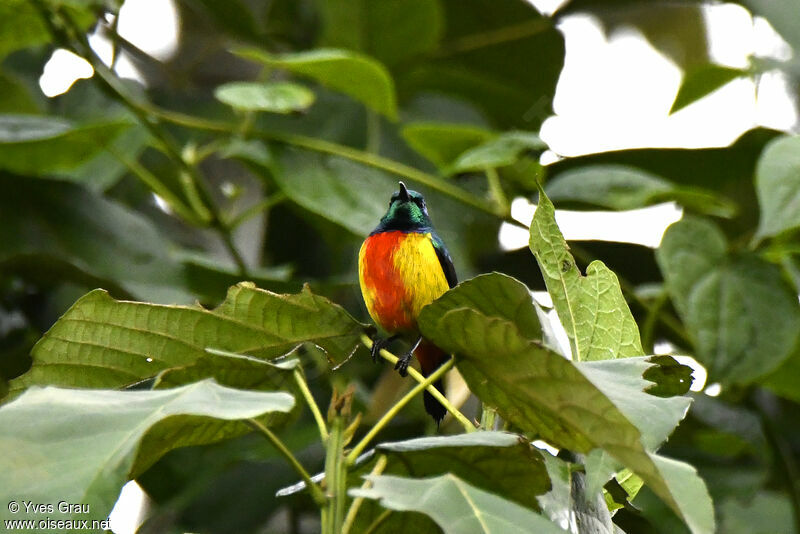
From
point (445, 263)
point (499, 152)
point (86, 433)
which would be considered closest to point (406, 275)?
point (445, 263)

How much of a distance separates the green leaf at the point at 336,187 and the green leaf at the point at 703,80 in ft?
2.75

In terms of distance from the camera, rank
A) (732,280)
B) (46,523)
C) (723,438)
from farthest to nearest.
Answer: (723,438) < (732,280) < (46,523)

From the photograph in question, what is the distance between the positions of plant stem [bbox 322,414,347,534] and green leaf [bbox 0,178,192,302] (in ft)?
4.42

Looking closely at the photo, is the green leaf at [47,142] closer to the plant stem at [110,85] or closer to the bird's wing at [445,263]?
the plant stem at [110,85]

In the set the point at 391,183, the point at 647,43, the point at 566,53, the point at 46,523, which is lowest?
the point at 46,523

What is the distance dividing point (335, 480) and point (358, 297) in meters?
1.65

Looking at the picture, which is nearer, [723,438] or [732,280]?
[732,280]

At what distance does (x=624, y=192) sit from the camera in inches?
89.0

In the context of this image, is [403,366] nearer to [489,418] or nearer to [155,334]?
[489,418]

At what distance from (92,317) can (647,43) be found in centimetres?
441

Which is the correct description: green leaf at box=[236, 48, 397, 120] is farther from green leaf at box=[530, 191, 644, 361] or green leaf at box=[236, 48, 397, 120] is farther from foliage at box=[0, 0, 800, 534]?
green leaf at box=[530, 191, 644, 361]

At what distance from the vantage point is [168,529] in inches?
100

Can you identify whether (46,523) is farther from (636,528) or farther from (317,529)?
(317,529)

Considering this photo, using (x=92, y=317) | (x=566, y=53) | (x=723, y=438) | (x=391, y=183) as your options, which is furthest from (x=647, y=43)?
(x=92, y=317)
